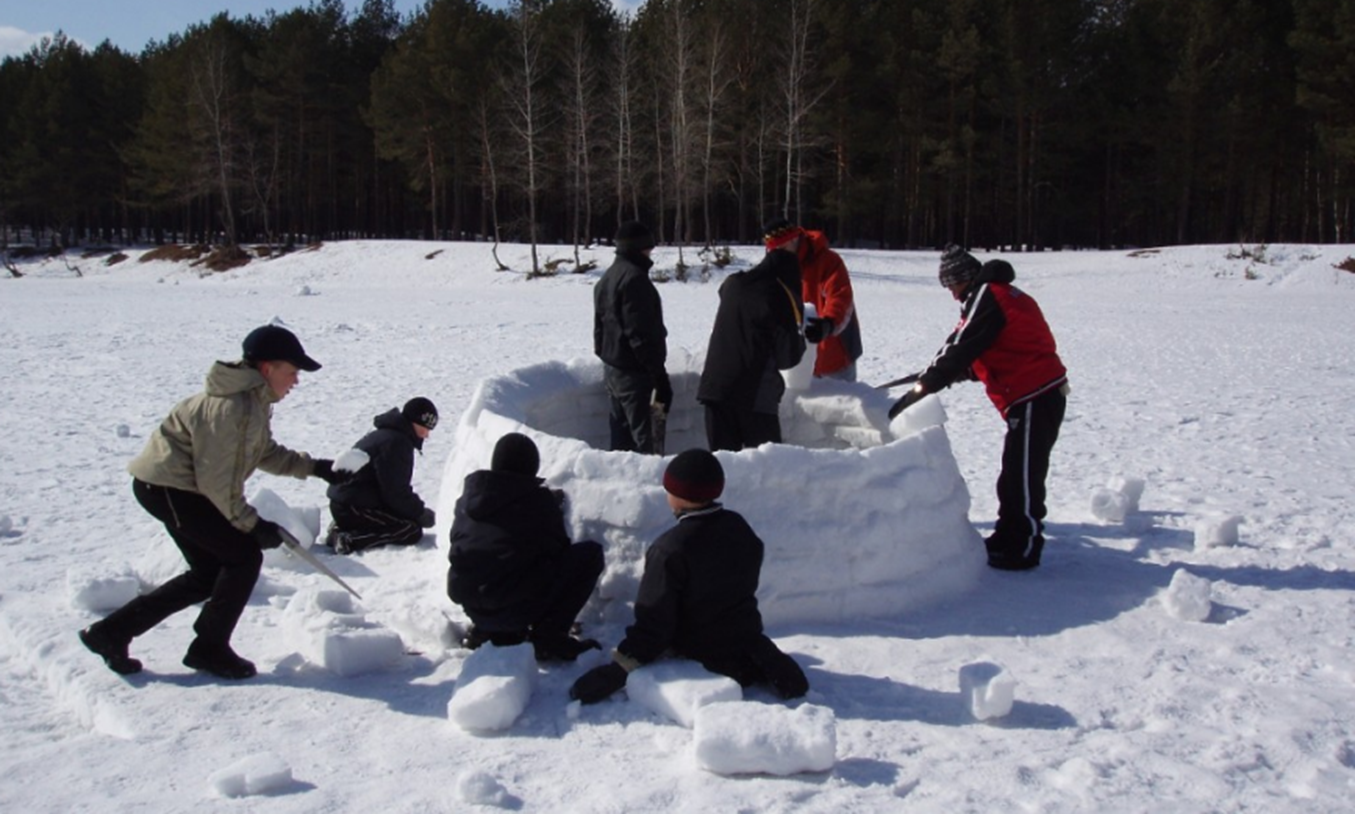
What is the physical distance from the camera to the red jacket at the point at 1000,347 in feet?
17.0

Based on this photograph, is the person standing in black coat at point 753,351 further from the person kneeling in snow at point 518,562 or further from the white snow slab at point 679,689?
the white snow slab at point 679,689

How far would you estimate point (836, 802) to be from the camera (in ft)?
10.1

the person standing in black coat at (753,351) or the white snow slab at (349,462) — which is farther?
the person standing in black coat at (753,351)

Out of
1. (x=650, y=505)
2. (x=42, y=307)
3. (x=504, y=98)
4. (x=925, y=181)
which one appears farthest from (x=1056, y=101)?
(x=650, y=505)

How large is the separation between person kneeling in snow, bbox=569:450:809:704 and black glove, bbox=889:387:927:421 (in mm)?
1688

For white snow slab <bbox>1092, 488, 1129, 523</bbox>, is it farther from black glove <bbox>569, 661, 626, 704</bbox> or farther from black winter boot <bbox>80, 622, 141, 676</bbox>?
black winter boot <bbox>80, 622, 141, 676</bbox>

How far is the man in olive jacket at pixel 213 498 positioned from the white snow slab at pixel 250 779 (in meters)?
Answer: 0.88

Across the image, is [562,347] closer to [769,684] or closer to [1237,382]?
[1237,382]

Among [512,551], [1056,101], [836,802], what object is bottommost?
[836,802]

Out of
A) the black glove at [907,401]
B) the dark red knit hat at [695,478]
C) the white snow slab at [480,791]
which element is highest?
the black glove at [907,401]

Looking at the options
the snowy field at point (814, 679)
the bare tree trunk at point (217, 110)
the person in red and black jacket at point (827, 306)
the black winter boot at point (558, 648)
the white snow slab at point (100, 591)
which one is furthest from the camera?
the bare tree trunk at point (217, 110)

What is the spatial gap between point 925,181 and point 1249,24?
34.6 ft

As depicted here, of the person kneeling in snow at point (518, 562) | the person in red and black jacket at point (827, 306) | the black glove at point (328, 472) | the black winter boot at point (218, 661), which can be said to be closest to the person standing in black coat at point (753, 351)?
the person in red and black jacket at point (827, 306)

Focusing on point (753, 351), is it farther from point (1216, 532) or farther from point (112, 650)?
point (112, 650)
